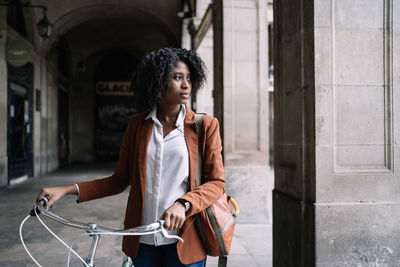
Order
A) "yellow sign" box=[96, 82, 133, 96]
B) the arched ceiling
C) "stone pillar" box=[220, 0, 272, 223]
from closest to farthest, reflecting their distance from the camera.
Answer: "stone pillar" box=[220, 0, 272, 223], the arched ceiling, "yellow sign" box=[96, 82, 133, 96]

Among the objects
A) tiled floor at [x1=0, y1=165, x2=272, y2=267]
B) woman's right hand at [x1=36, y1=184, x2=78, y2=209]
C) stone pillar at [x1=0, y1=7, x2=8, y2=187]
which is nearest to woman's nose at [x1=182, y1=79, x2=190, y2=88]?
woman's right hand at [x1=36, y1=184, x2=78, y2=209]

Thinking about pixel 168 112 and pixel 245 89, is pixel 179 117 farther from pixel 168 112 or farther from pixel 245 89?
pixel 245 89

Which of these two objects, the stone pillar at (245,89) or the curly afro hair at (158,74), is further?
the stone pillar at (245,89)

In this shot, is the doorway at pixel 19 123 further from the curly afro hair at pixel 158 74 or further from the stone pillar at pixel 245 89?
the curly afro hair at pixel 158 74

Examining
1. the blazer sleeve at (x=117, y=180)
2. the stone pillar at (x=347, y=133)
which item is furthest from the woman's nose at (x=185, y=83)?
the stone pillar at (x=347, y=133)

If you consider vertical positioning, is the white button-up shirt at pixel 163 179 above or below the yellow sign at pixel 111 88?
below

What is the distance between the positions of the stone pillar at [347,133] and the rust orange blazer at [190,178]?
106cm

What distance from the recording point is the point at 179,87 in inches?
67.1

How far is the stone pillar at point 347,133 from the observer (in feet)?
8.02

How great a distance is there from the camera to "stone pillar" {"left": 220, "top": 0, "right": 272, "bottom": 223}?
624cm

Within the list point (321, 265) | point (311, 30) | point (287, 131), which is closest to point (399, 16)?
point (311, 30)

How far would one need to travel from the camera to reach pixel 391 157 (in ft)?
8.32

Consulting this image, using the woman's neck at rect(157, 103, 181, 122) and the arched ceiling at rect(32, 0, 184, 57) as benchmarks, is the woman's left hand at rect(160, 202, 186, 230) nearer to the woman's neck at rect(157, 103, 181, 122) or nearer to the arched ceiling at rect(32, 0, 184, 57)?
the woman's neck at rect(157, 103, 181, 122)

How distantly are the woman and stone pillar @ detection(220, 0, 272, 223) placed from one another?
4.47 metres
